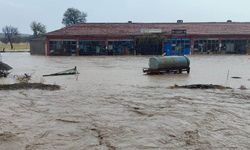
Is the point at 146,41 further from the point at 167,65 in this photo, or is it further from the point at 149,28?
the point at 167,65

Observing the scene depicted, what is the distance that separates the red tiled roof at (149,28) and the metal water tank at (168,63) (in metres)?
30.4

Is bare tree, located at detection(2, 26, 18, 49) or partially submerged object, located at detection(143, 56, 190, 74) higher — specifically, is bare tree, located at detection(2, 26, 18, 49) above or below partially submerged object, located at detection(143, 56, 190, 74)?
above

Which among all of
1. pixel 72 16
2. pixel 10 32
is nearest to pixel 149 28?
pixel 72 16

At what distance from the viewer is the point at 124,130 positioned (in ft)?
31.0

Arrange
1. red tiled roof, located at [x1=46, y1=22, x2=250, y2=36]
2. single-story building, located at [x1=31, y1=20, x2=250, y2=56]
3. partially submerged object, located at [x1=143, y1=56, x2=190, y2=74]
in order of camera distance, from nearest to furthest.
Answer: partially submerged object, located at [x1=143, y1=56, x2=190, y2=74], single-story building, located at [x1=31, y1=20, x2=250, y2=56], red tiled roof, located at [x1=46, y1=22, x2=250, y2=36]

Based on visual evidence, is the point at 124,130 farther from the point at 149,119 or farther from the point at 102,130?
→ the point at 149,119

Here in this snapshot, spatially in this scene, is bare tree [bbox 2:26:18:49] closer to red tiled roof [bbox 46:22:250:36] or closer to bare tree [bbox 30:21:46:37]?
bare tree [bbox 30:21:46:37]

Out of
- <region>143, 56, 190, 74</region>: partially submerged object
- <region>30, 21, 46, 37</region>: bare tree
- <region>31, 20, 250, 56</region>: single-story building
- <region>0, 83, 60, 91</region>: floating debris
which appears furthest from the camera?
<region>30, 21, 46, 37</region>: bare tree

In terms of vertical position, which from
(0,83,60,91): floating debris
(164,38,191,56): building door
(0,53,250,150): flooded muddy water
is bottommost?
(0,53,250,150): flooded muddy water

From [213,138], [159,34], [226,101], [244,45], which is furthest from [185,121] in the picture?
[244,45]

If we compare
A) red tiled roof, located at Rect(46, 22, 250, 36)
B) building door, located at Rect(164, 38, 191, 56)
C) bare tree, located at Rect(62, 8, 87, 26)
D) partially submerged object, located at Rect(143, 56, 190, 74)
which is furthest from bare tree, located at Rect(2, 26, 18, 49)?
partially submerged object, located at Rect(143, 56, 190, 74)

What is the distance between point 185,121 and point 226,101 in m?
3.92

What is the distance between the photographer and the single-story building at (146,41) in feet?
178

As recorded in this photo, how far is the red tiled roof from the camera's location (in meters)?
55.1
